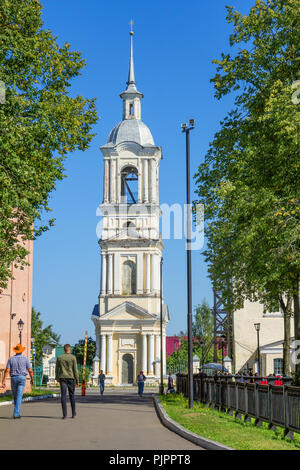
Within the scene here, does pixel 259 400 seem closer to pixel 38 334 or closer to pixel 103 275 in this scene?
pixel 103 275

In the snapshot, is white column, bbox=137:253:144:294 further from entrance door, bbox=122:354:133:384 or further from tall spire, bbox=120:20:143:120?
tall spire, bbox=120:20:143:120

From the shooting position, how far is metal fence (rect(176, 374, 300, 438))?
43.6 feet

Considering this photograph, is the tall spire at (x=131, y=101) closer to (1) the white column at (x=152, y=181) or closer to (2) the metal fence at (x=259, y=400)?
(1) the white column at (x=152, y=181)

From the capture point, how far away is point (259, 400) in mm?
15609

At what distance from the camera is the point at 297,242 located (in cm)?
1992

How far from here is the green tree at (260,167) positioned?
19703mm

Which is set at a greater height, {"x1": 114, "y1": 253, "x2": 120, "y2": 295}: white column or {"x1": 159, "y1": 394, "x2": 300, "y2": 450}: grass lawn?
{"x1": 114, "y1": 253, "x2": 120, "y2": 295}: white column

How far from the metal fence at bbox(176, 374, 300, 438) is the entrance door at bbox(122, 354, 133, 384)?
4744 cm

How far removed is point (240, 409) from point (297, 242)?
5.55 meters

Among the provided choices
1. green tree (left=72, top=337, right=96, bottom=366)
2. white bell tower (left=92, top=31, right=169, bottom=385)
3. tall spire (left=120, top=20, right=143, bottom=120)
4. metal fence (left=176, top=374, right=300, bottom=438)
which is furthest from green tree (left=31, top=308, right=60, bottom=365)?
metal fence (left=176, top=374, right=300, bottom=438)

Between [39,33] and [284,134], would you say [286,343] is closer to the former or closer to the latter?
[284,134]

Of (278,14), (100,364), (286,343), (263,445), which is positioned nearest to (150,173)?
(100,364)

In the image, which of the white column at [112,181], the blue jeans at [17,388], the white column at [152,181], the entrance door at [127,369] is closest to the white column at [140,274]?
the white column at [152,181]

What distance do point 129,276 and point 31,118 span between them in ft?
170
